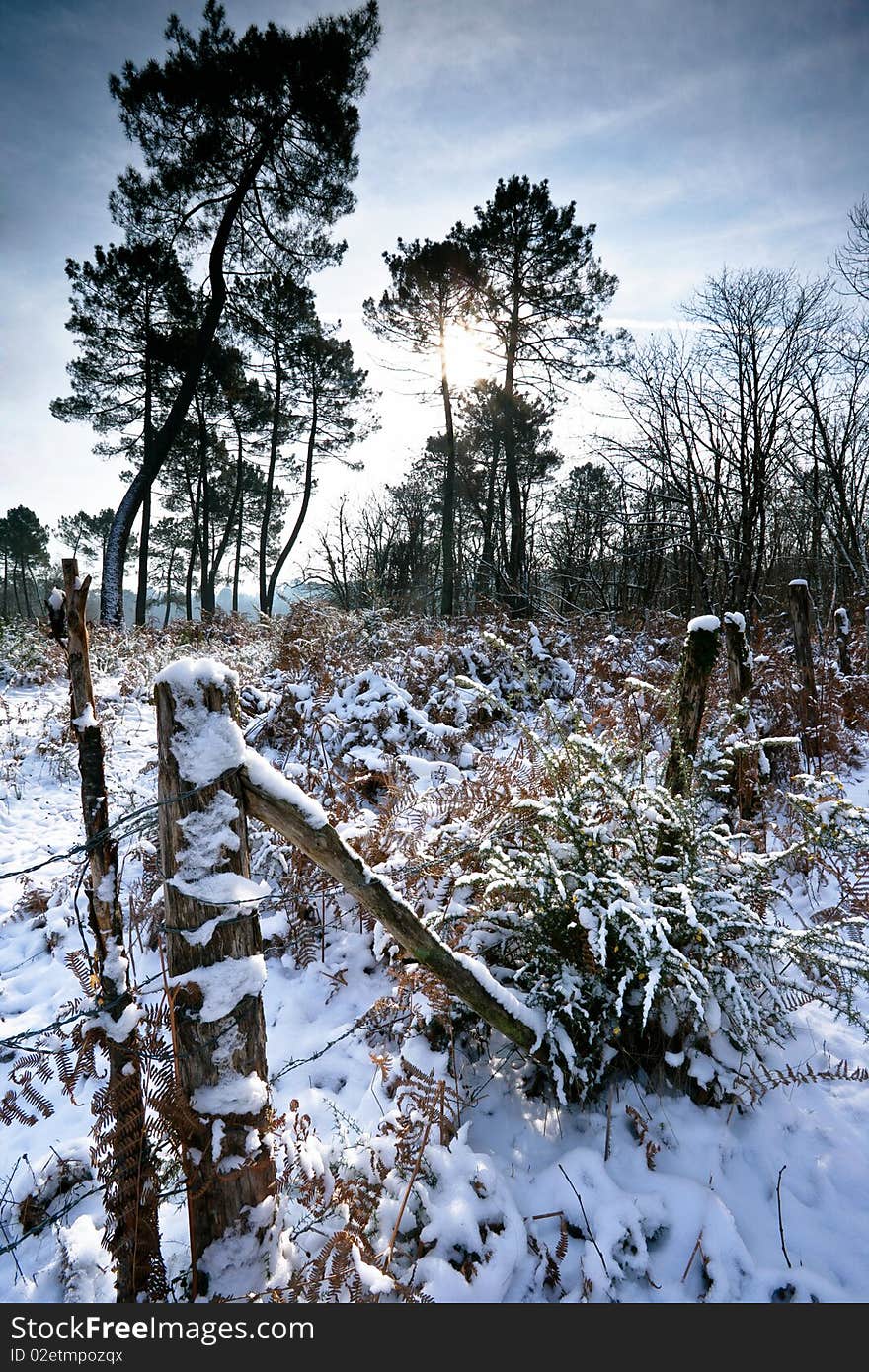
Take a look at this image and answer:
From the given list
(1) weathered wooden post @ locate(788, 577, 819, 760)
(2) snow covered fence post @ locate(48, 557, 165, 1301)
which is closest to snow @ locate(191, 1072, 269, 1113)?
(2) snow covered fence post @ locate(48, 557, 165, 1301)

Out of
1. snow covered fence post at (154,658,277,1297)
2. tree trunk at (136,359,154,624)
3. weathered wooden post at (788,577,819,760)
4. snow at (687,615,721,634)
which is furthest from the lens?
tree trunk at (136,359,154,624)

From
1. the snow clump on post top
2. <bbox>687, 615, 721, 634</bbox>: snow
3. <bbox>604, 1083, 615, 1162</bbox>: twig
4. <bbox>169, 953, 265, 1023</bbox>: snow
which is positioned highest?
<bbox>687, 615, 721, 634</bbox>: snow

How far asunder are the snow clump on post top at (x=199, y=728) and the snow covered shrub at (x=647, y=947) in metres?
1.14

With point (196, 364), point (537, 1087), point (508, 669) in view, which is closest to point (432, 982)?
point (537, 1087)

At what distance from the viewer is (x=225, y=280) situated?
12.1m

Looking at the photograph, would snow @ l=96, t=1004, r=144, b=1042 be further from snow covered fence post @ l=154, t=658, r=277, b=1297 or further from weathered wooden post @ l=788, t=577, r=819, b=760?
weathered wooden post @ l=788, t=577, r=819, b=760

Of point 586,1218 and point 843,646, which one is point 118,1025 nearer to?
point 586,1218

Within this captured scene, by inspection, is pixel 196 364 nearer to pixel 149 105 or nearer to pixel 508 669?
pixel 149 105

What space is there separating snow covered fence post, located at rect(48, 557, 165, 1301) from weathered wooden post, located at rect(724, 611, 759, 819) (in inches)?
142

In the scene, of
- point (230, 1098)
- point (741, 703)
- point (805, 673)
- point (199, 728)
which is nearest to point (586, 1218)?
point (230, 1098)

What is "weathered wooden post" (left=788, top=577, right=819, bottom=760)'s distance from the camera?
16.4 feet

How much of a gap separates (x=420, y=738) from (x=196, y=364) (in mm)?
9705

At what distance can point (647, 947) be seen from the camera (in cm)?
176
